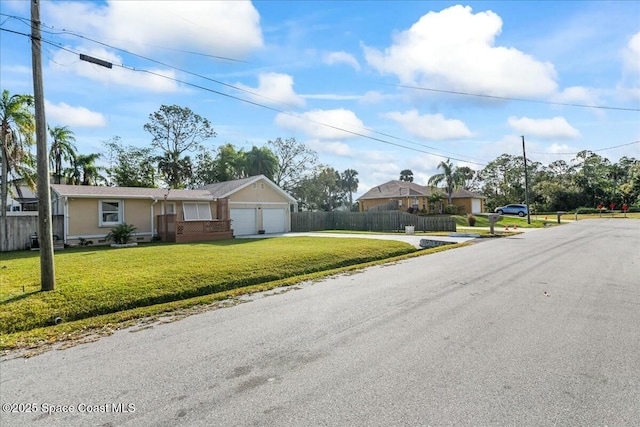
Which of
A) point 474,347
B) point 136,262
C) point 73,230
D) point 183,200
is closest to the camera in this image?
point 474,347

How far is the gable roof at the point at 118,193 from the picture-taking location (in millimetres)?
17688

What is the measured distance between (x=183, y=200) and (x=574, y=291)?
19.6m

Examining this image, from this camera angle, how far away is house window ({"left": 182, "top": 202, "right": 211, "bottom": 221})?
21859 millimetres

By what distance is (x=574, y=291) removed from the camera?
23.3ft

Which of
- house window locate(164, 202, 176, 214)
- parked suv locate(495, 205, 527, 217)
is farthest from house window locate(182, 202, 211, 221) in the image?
parked suv locate(495, 205, 527, 217)

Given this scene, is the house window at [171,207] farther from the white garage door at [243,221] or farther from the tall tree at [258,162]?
the tall tree at [258,162]

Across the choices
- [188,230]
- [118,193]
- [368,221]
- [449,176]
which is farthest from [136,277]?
[449,176]

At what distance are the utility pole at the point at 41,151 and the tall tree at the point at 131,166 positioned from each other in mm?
29593

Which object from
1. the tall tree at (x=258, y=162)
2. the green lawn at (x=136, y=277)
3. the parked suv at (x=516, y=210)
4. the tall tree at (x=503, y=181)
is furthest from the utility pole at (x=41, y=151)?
the tall tree at (x=503, y=181)

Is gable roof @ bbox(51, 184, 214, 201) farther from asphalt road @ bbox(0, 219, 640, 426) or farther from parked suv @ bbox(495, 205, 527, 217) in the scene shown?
parked suv @ bbox(495, 205, 527, 217)

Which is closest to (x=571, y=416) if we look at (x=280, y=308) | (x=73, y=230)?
(x=280, y=308)

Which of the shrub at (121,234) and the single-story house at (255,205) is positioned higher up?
the single-story house at (255,205)

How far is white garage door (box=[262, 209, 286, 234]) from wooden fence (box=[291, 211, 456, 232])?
1645mm

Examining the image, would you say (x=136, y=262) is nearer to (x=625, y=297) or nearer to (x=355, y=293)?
(x=355, y=293)
